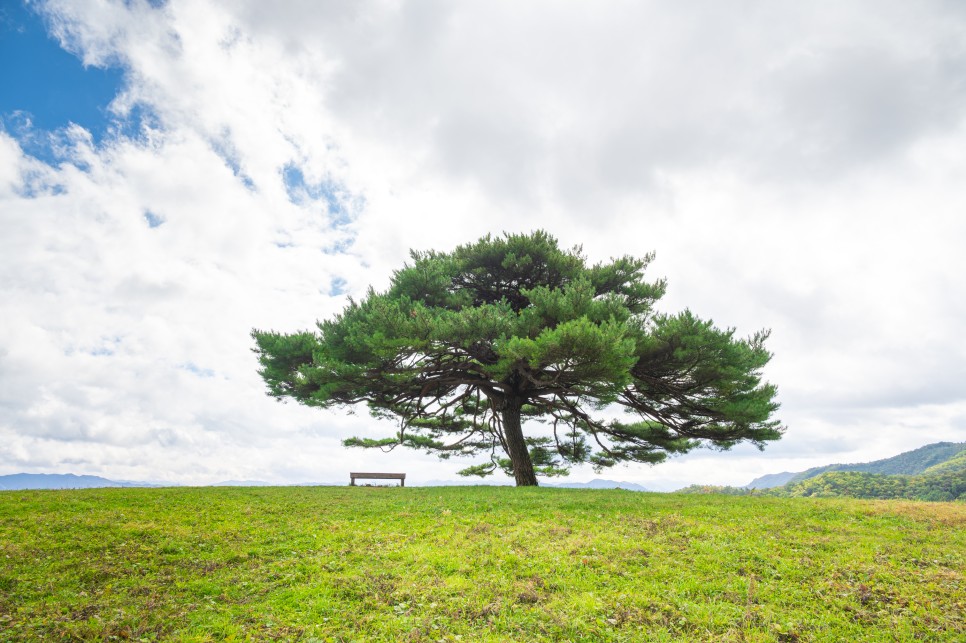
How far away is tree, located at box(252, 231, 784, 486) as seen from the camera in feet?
48.9

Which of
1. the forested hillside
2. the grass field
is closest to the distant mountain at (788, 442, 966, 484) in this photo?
the forested hillside

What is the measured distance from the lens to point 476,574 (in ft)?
23.5

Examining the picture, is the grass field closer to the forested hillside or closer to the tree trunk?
the tree trunk

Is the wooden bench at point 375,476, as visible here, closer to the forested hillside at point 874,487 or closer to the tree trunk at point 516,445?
the tree trunk at point 516,445

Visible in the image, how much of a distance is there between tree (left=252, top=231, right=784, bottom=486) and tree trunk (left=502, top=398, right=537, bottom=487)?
60mm

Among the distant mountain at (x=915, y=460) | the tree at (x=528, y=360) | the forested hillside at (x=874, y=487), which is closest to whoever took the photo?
the tree at (x=528, y=360)

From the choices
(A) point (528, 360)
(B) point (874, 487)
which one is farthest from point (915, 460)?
(A) point (528, 360)

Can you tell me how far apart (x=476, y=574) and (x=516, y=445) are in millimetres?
12890

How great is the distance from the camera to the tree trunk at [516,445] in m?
19.6

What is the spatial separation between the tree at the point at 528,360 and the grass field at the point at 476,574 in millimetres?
5075

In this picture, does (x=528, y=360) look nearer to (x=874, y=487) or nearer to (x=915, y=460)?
(x=874, y=487)

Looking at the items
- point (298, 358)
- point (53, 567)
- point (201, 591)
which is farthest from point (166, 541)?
point (298, 358)

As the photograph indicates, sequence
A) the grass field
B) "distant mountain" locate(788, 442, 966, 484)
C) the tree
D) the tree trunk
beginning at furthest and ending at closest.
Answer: "distant mountain" locate(788, 442, 966, 484) → the tree trunk → the tree → the grass field

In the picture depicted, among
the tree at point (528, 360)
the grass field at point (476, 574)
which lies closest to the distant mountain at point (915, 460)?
the tree at point (528, 360)
